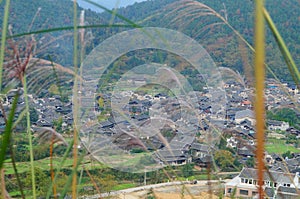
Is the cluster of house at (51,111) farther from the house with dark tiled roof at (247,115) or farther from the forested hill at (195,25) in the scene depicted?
the house with dark tiled roof at (247,115)

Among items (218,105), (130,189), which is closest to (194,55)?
(218,105)

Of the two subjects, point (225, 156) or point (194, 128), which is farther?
point (194, 128)

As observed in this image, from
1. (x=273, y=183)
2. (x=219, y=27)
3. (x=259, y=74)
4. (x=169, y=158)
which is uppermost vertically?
(x=219, y=27)

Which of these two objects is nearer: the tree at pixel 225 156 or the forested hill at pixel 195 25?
the forested hill at pixel 195 25

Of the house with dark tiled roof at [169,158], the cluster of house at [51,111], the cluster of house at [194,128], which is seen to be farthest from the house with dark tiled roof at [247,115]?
the cluster of house at [51,111]

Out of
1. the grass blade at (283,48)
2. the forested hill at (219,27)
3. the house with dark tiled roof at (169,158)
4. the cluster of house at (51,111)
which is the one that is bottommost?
the house with dark tiled roof at (169,158)

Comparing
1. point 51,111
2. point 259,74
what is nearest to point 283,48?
point 259,74

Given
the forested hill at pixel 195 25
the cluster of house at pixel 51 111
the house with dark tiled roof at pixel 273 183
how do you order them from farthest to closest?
1. the cluster of house at pixel 51 111
2. the forested hill at pixel 195 25
3. the house with dark tiled roof at pixel 273 183

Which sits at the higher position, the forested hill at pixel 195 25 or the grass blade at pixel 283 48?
the forested hill at pixel 195 25

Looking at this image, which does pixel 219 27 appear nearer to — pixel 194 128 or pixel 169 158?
pixel 194 128

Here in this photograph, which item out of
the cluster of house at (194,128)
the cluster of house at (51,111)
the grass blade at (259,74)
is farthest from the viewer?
the cluster of house at (51,111)

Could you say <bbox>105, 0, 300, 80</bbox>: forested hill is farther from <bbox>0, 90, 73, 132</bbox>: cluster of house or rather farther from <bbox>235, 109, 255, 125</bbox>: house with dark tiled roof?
<bbox>0, 90, 73, 132</bbox>: cluster of house
